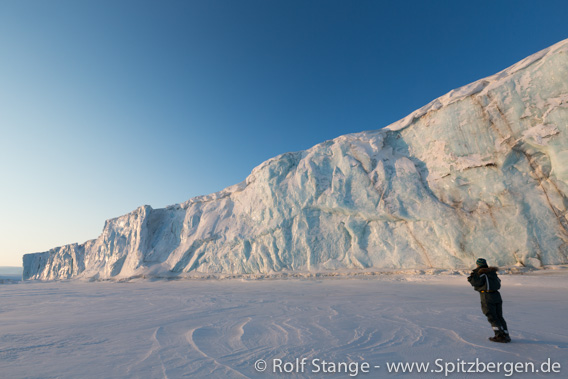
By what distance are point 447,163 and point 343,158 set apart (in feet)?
23.7

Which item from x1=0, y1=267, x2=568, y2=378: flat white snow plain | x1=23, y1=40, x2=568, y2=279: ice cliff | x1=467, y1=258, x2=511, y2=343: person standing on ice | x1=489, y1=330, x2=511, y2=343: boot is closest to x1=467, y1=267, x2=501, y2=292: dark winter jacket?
x1=467, y1=258, x2=511, y2=343: person standing on ice

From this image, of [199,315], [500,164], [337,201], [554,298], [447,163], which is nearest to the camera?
[199,315]

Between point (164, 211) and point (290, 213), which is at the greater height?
point (164, 211)

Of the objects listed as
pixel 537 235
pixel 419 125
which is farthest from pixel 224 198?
pixel 537 235

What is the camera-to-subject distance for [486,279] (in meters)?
4.43

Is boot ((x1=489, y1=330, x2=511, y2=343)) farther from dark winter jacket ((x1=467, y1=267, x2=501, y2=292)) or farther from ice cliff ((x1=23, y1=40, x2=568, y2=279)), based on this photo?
ice cliff ((x1=23, y1=40, x2=568, y2=279))

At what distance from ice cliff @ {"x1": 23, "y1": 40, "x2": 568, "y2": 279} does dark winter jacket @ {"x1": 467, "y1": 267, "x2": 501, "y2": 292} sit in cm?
1328

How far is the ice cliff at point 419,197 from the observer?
47.3 ft

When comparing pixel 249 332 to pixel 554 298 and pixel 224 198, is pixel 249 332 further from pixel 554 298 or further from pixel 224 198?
pixel 224 198

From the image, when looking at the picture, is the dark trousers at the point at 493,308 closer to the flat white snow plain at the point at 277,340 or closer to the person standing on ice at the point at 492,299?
the person standing on ice at the point at 492,299

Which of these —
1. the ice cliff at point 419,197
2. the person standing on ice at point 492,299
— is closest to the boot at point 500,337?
the person standing on ice at point 492,299

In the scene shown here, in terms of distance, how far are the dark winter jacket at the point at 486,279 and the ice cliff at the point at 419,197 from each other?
523 inches

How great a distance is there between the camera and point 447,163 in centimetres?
1762

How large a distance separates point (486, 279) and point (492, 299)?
0.29 m
